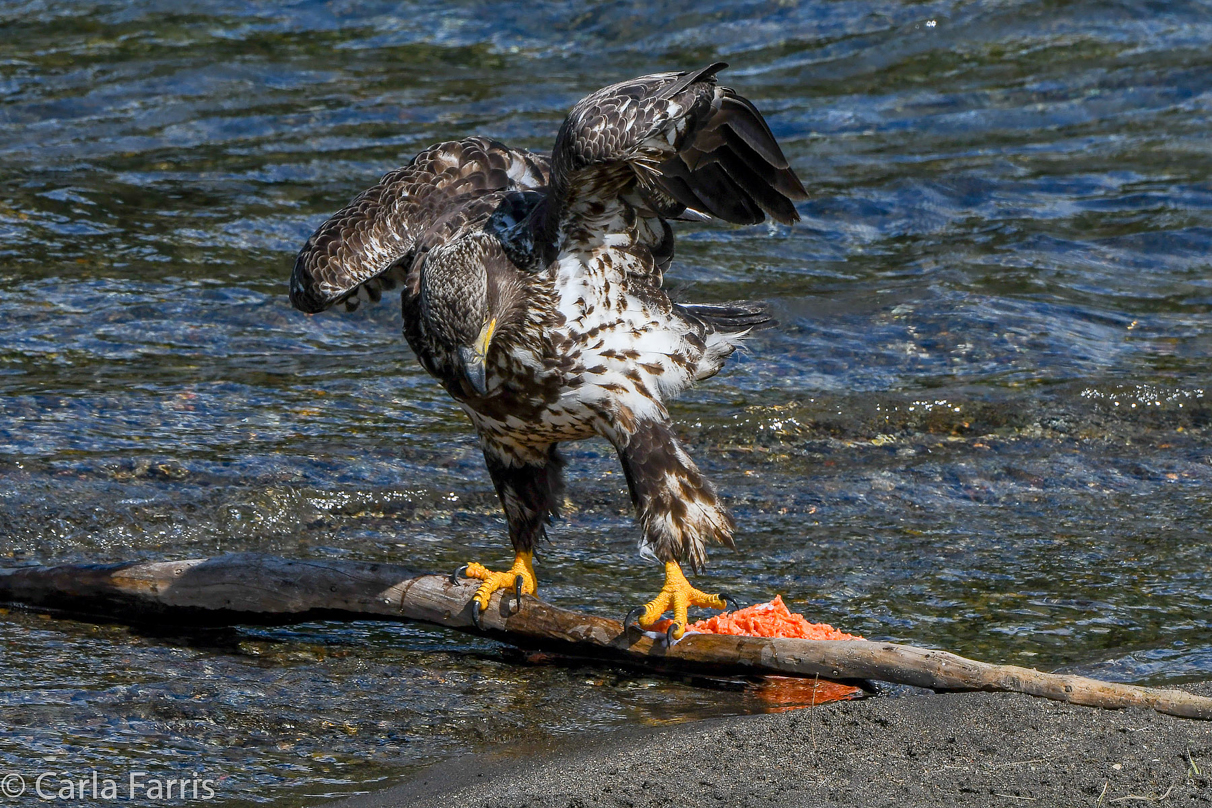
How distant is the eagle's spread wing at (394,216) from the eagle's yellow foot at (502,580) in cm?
131

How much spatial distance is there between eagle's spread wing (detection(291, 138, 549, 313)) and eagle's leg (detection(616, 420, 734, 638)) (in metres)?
1.35

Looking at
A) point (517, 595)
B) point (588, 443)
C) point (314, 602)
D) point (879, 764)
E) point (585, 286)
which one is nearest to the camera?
point (879, 764)

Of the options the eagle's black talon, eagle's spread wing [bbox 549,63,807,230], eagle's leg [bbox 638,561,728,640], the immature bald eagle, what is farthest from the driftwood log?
eagle's spread wing [bbox 549,63,807,230]

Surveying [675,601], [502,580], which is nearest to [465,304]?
[502,580]

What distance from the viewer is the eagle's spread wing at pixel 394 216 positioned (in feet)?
19.7

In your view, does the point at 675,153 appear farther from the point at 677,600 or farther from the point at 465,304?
the point at 677,600

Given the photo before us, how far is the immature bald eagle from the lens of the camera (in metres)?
5.25

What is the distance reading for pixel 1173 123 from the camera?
46.5ft

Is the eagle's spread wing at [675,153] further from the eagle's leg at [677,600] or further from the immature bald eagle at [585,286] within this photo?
the eagle's leg at [677,600]

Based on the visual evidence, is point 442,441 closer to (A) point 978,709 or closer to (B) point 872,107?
(A) point 978,709

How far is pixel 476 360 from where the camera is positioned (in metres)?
5.22

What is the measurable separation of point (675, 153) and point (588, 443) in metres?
3.13

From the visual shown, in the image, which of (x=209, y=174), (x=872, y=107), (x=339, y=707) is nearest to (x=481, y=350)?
(x=339, y=707)

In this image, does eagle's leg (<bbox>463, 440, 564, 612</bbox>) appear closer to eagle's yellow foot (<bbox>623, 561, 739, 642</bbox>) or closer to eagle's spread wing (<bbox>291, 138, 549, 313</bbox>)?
eagle's yellow foot (<bbox>623, 561, 739, 642</bbox>)
